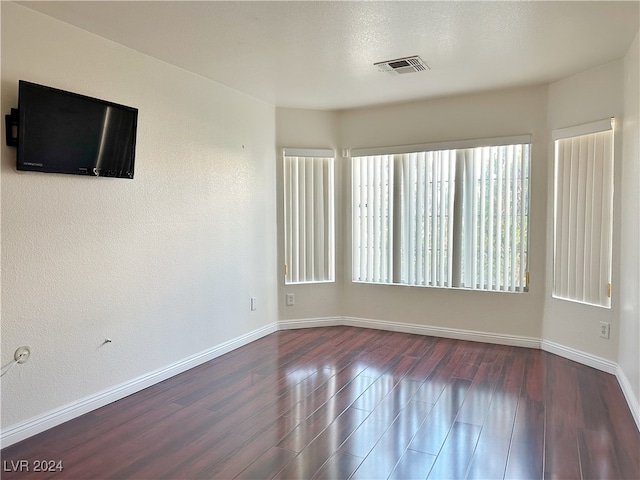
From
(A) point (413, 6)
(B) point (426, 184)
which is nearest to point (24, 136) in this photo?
(A) point (413, 6)

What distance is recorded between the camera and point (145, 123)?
10.1ft

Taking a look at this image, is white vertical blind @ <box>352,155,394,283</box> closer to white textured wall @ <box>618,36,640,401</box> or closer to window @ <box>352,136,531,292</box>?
window @ <box>352,136,531,292</box>

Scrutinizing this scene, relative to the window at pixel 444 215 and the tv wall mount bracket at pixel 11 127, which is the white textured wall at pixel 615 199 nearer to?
the window at pixel 444 215

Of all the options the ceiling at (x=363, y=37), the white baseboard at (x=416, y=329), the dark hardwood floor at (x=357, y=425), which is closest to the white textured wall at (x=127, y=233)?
the ceiling at (x=363, y=37)

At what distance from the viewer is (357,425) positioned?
254 cm

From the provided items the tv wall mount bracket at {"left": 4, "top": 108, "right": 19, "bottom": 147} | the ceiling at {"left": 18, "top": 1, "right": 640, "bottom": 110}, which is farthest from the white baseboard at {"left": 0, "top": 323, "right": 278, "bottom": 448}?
the ceiling at {"left": 18, "top": 1, "right": 640, "bottom": 110}

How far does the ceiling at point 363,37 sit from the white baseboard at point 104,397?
237cm

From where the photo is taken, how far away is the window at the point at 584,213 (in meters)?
3.37

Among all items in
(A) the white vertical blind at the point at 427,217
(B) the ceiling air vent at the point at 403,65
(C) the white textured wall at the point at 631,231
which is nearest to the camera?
(C) the white textured wall at the point at 631,231

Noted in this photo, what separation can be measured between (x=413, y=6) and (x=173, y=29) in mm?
1488

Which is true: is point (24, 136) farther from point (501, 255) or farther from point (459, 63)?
point (501, 255)

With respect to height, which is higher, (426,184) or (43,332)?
(426,184)

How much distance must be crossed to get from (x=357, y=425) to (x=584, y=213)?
261 centimetres

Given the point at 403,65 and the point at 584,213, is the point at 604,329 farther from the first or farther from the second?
the point at 403,65
